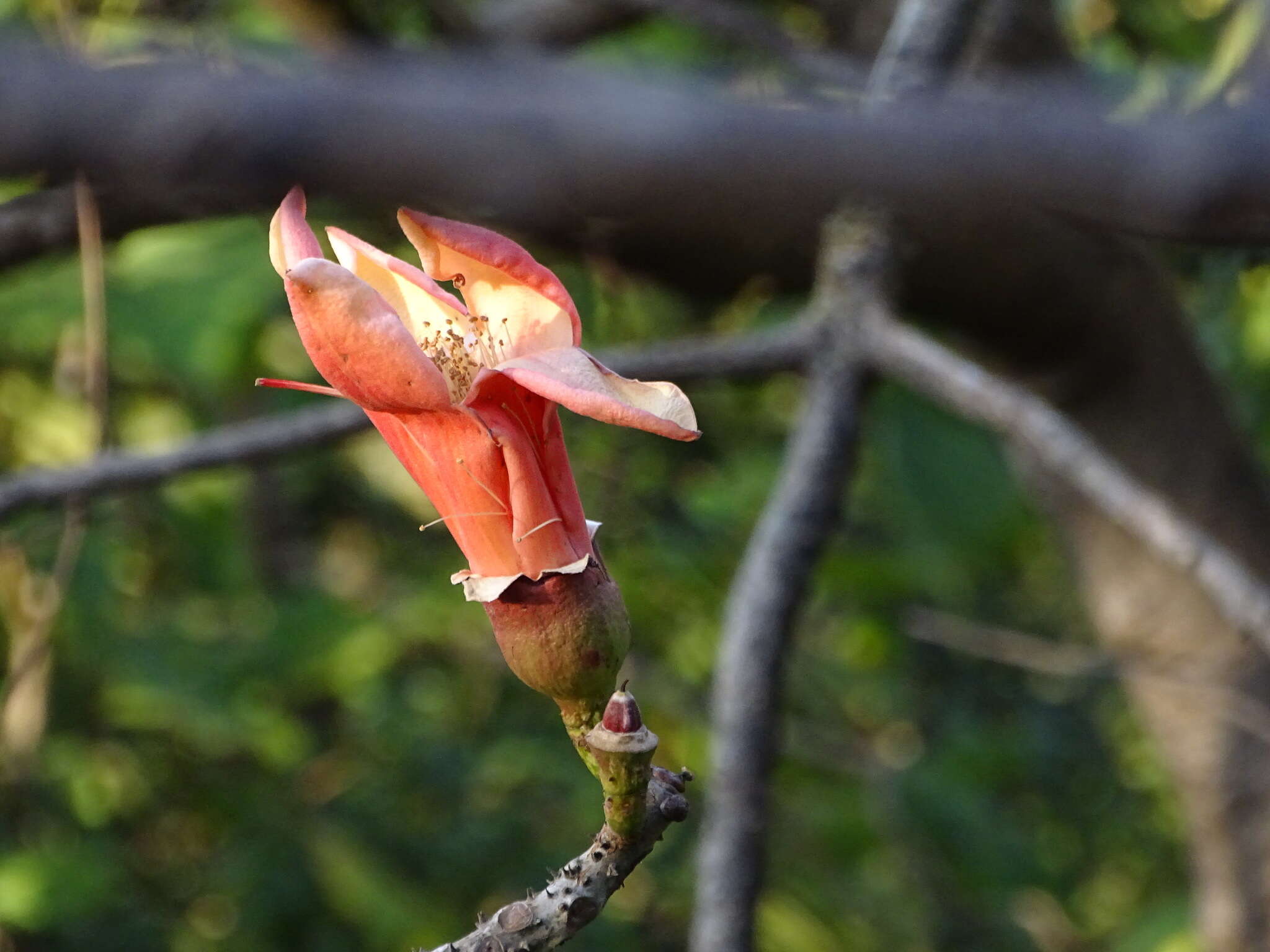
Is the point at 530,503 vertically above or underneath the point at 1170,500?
above

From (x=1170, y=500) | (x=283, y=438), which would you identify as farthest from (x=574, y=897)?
(x=1170, y=500)

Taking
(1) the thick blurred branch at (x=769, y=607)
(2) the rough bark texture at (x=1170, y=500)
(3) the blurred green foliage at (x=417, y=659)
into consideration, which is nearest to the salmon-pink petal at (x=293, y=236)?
(1) the thick blurred branch at (x=769, y=607)

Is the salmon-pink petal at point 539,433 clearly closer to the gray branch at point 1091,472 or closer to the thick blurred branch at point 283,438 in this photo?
the gray branch at point 1091,472

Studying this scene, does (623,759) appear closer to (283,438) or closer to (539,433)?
(539,433)

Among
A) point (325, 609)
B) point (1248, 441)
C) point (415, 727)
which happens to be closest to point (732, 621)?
point (325, 609)

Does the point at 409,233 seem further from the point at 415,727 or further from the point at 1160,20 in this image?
the point at 1160,20
